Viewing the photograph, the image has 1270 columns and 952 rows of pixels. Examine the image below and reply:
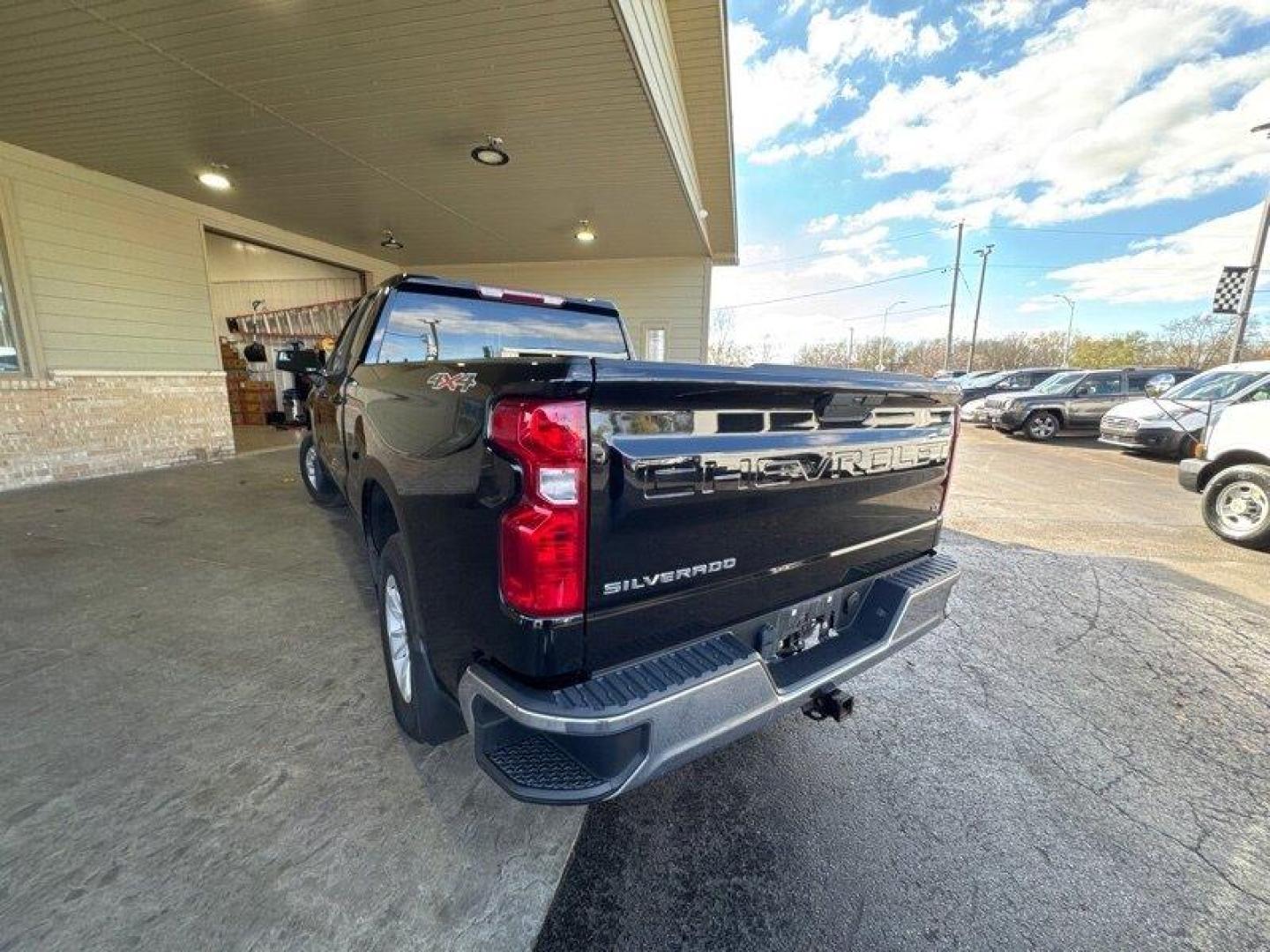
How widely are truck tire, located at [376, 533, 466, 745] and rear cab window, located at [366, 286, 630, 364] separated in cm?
124

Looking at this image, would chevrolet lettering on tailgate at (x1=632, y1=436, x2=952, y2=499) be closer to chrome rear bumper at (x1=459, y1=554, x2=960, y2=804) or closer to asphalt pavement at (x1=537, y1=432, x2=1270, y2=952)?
chrome rear bumper at (x1=459, y1=554, x2=960, y2=804)

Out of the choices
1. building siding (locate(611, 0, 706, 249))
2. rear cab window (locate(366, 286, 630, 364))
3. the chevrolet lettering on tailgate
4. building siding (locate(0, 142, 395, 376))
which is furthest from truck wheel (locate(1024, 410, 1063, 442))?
building siding (locate(0, 142, 395, 376))

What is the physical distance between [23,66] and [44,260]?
2.84 metres

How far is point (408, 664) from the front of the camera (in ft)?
6.60

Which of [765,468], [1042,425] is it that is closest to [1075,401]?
[1042,425]

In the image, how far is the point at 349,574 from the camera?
3.95 meters

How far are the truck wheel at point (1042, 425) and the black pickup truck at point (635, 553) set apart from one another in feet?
45.6

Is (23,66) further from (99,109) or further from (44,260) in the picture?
(44,260)

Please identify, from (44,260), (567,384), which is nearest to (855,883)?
(567,384)

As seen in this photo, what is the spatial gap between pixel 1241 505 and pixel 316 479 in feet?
30.8

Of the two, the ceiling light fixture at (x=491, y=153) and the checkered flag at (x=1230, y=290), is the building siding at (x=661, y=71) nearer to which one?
the ceiling light fixture at (x=491, y=153)

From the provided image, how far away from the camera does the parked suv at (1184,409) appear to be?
296 inches

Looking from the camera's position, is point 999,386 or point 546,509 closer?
point 546,509

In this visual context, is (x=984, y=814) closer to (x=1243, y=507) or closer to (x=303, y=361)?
(x=303, y=361)
